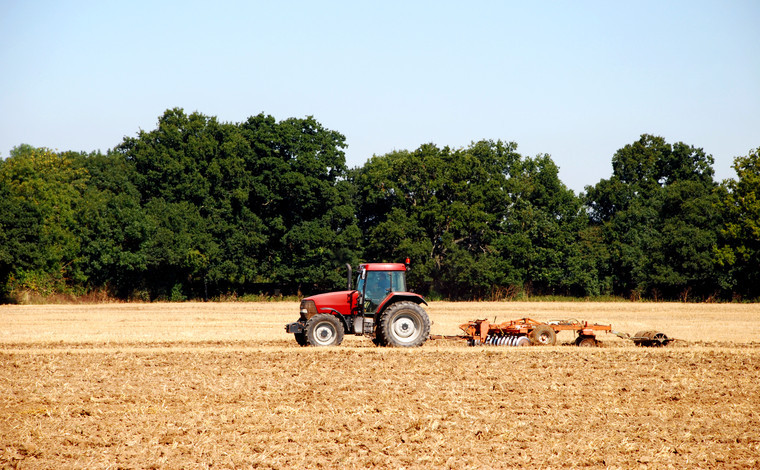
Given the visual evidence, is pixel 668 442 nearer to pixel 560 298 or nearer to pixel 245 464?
pixel 245 464

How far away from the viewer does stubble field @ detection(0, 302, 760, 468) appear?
988cm

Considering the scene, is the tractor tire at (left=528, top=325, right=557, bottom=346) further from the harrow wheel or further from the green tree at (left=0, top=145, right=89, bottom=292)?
the green tree at (left=0, top=145, right=89, bottom=292)

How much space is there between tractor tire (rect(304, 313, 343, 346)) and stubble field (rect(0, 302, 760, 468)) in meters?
0.69

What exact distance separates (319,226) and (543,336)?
112ft

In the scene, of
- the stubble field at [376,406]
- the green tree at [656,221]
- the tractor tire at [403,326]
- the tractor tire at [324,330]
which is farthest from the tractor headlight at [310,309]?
the green tree at [656,221]

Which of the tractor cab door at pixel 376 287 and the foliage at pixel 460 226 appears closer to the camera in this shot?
the tractor cab door at pixel 376 287

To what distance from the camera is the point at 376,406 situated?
12.6m

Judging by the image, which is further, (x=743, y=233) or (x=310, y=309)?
(x=743, y=233)

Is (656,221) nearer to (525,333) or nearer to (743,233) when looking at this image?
(743,233)

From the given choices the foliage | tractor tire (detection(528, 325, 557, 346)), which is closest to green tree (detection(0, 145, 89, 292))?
the foliage

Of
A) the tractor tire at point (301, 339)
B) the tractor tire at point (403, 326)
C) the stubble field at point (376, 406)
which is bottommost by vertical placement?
the stubble field at point (376, 406)

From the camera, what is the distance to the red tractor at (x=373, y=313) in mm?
19719

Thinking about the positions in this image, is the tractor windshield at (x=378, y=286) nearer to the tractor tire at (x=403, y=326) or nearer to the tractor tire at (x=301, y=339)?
the tractor tire at (x=403, y=326)

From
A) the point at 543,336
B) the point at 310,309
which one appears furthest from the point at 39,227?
the point at 543,336
